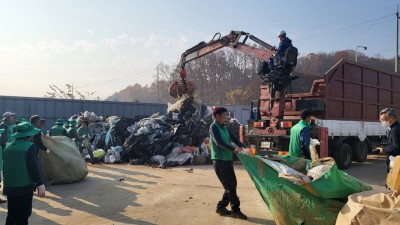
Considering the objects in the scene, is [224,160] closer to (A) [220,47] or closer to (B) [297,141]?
(B) [297,141]

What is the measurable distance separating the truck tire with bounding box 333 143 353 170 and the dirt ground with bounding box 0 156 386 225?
0.24 meters

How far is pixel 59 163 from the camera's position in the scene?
817 cm

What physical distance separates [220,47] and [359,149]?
5.61m

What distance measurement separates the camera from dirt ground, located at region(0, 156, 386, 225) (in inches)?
220

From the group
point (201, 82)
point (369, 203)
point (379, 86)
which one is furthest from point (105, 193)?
point (201, 82)

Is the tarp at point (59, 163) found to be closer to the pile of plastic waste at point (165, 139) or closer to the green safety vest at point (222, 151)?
the pile of plastic waste at point (165, 139)

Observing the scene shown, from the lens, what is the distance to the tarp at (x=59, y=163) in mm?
8078

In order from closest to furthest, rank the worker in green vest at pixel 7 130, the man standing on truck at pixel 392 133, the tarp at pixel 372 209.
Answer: the tarp at pixel 372 209 → the man standing on truck at pixel 392 133 → the worker in green vest at pixel 7 130

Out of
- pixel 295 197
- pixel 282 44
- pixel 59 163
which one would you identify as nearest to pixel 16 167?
pixel 295 197

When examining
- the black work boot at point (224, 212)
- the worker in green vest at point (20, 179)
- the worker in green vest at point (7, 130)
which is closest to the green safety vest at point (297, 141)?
the black work boot at point (224, 212)

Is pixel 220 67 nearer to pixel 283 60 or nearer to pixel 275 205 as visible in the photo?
pixel 283 60

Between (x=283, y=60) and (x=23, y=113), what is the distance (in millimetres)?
16973

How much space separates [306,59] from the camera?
49781mm

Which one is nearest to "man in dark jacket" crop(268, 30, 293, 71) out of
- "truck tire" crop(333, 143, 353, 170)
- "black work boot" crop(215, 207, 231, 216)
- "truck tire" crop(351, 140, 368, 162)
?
"truck tire" crop(333, 143, 353, 170)
